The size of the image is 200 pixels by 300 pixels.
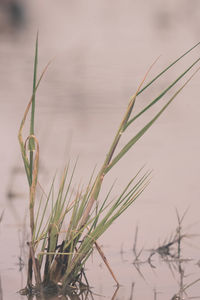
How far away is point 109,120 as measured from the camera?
4695 mm

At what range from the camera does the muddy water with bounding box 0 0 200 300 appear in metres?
2.39

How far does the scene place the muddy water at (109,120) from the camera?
94.0 inches

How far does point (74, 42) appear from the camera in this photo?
751cm

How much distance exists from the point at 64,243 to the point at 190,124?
2.55 metres

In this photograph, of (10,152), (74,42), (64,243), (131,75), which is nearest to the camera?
(64,243)

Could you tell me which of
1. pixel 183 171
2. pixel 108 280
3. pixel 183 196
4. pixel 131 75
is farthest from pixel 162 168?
pixel 131 75

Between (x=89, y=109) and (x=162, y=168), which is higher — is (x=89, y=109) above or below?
above

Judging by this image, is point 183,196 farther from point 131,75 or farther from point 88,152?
point 131,75

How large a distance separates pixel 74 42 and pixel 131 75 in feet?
4.88

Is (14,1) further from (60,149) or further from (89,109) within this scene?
(60,149)

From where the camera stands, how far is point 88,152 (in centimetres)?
390

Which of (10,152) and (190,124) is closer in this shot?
(10,152)

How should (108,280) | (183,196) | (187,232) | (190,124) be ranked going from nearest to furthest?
(108,280)
(187,232)
(183,196)
(190,124)

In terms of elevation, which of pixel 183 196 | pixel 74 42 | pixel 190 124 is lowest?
pixel 183 196
